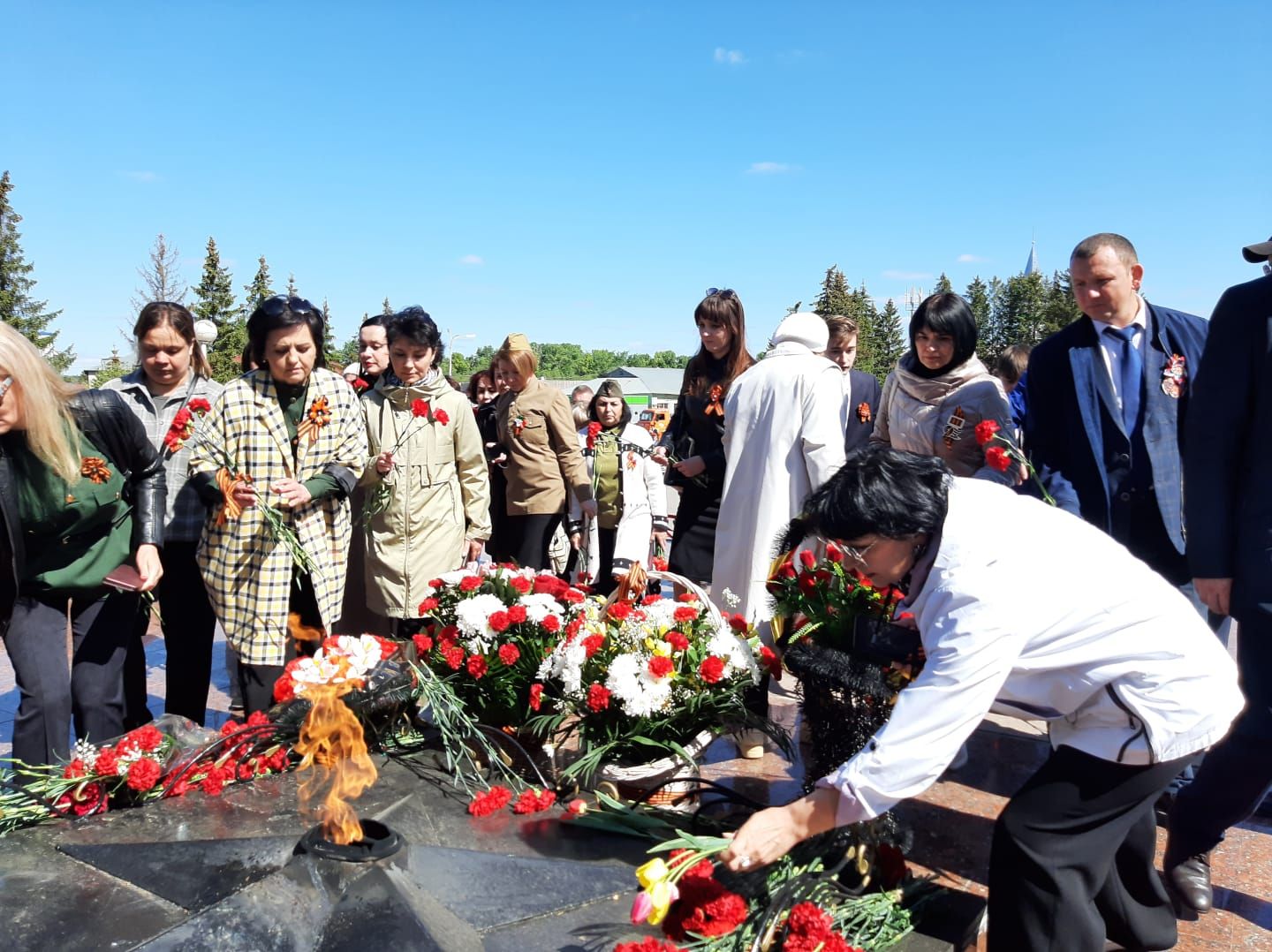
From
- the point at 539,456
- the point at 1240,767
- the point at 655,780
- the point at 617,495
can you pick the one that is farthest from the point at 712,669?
the point at 617,495

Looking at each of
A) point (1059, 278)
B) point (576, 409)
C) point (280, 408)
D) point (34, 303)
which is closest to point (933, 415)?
point (280, 408)

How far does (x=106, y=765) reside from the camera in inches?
103

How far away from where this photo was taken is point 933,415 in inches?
160

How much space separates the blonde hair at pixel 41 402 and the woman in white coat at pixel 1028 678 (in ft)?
7.24

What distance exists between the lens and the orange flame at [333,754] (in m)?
2.36

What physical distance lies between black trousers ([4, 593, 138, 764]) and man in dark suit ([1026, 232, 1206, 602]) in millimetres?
3272

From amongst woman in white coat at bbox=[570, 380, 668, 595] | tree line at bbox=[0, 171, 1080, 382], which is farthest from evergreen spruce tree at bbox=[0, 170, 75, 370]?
woman in white coat at bbox=[570, 380, 668, 595]

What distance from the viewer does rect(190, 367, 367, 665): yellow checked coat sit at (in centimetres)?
359

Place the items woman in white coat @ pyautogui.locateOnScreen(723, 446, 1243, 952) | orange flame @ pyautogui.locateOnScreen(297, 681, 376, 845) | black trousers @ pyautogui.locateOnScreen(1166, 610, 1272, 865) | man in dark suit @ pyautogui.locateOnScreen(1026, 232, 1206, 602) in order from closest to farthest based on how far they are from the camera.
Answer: woman in white coat @ pyautogui.locateOnScreen(723, 446, 1243, 952) < orange flame @ pyautogui.locateOnScreen(297, 681, 376, 845) < black trousers @ pyautogui.locateOnScreen(1166, 610, 1272, 865) < man in dark suit @ pyautogui.locateOnScreen(1026, 232, 1206, 602)

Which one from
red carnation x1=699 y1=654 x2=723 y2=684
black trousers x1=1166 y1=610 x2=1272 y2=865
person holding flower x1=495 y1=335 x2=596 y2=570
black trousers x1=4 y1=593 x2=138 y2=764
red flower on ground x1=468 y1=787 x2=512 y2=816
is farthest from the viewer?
A: person holding flower x1=495 y1=335 x2=596 y2=570

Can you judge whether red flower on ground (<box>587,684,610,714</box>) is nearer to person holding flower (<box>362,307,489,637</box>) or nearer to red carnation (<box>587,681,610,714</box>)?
red carnation (<box>587,681,610,714</box>)

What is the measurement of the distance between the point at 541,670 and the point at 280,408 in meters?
1.60

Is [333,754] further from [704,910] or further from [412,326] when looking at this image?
[412,326]

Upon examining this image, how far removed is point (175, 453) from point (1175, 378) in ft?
12.5
